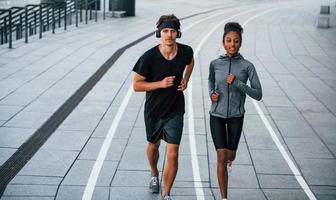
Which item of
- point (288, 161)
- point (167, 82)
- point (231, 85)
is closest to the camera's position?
point (167, 82)

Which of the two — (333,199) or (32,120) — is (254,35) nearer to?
(32,120)

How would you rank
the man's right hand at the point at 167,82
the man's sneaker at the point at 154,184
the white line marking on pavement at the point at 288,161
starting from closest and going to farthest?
the man's right hand at the point at 167,82
the man's sneaker at the point at 154,184
the white line marking on pavement at the point at 288,161

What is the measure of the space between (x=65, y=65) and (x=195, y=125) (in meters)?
6.55

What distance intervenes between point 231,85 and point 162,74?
83 cm

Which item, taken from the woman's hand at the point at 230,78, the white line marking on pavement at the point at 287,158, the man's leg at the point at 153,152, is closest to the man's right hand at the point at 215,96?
the woman's hand at the point at 230,78

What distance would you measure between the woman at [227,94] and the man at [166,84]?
40 centimetres

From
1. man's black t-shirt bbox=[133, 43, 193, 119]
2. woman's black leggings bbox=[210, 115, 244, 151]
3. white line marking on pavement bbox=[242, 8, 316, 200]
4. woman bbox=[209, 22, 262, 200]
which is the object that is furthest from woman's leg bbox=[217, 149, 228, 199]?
white line marking on pavement bbox=[242, 8, 316, 200]

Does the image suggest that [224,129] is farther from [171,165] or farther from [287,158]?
[287,158]

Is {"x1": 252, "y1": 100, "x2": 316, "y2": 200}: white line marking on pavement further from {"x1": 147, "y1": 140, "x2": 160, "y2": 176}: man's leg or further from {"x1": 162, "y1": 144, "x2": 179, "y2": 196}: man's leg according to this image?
{"x1": 147, "y1": 140, "x2": 160, "y2": 176}: man's leg

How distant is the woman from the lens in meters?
6.45

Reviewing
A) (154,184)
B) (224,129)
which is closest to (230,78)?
(224,129)

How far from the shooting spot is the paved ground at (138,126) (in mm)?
7480

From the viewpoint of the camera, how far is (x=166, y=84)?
6145 mm

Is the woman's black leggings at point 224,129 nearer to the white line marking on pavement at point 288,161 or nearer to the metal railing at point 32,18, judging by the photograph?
the white line marking on pavement at point 288,161
